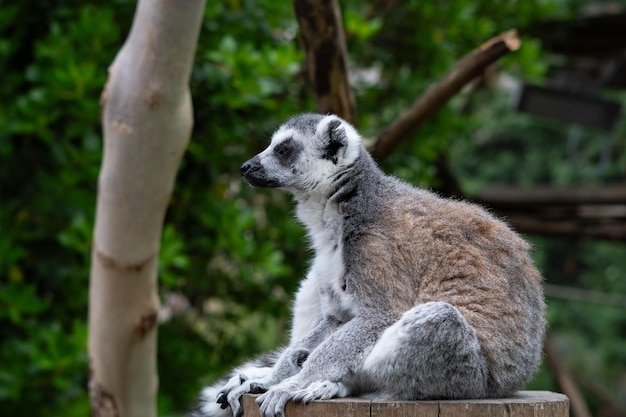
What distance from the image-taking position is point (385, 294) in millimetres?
2646

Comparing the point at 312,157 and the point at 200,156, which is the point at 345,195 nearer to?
the point at 312,157

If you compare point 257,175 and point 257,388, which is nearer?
point 257,388

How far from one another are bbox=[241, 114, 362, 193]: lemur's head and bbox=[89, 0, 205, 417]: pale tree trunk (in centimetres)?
68

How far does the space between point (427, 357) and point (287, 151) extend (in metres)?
0.89

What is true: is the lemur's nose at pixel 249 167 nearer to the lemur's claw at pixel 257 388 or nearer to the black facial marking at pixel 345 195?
the black facial marking at pixel 345 195

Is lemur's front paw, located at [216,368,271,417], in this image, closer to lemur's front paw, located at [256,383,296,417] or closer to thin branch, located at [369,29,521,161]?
lemur's front paw, located at [256,383,296,417]

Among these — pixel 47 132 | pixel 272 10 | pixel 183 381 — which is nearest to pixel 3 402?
pixel 183 381

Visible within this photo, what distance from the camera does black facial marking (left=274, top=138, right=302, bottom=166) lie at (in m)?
2.92

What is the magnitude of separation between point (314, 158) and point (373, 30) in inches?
91.2

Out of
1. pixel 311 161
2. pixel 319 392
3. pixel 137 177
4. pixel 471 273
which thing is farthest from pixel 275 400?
pixel 137 177

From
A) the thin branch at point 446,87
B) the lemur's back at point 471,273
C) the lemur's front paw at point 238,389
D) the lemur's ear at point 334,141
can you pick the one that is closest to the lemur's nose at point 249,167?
the lemur's ear at point 334,141

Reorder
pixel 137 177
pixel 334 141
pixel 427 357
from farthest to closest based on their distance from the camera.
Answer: pixel 137 177 < pixel 334 141 < pixel 427 357

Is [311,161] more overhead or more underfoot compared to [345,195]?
more overhead

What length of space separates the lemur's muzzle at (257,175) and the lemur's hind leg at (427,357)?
0.66 meters
